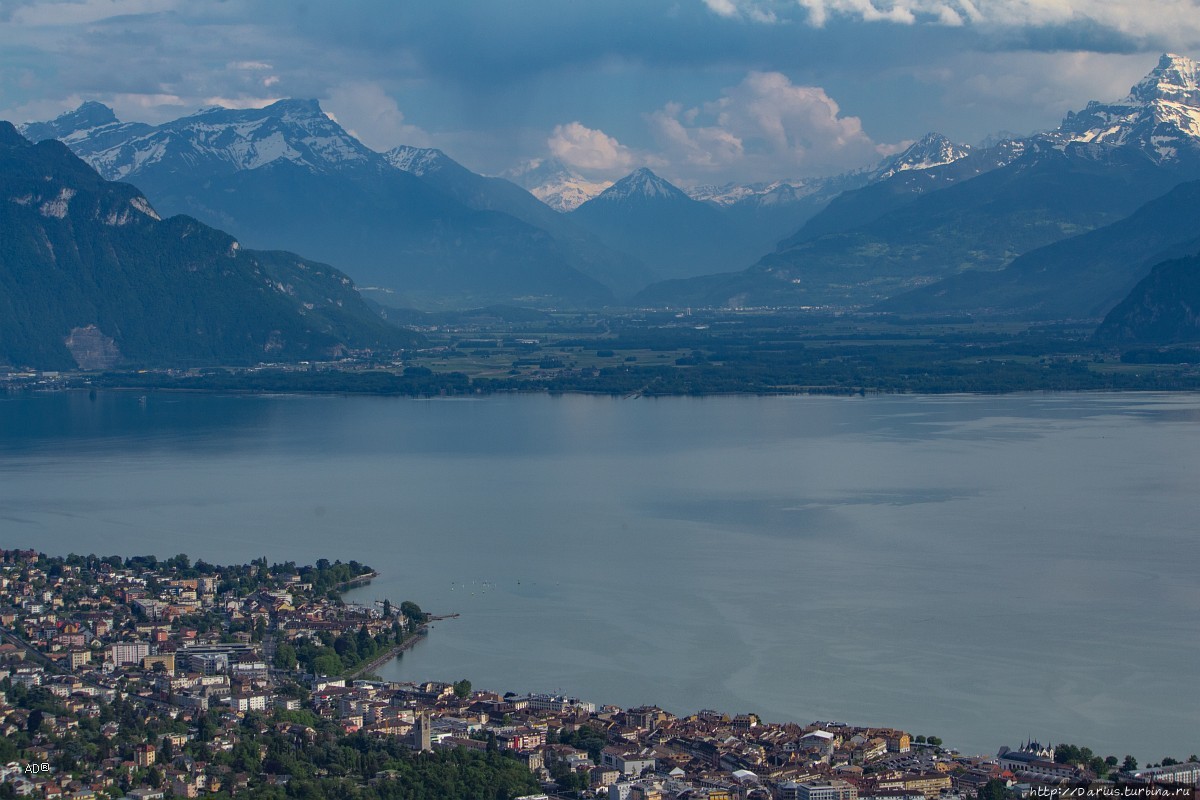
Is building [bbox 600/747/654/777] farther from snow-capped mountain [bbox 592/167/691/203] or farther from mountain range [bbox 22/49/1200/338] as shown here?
snow-capped mountain [bbox 592/167/691/203]

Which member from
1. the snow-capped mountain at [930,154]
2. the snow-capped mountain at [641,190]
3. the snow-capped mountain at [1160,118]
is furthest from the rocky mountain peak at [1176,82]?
the snow-capped mountain at [641,190]

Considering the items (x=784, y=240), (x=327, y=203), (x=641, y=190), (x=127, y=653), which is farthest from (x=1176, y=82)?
(x=127, y=653)

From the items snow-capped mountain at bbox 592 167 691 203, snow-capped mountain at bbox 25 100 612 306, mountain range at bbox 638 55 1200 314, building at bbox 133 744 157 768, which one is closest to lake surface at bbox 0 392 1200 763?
building at bbox 133 744 157 768

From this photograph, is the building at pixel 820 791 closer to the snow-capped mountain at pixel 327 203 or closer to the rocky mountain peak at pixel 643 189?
the snow-capped mountain at pixel 327 203

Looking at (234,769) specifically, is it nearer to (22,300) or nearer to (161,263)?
(22,300)

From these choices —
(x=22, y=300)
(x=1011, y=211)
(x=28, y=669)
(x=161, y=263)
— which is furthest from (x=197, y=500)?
(x=1011, y=211)
